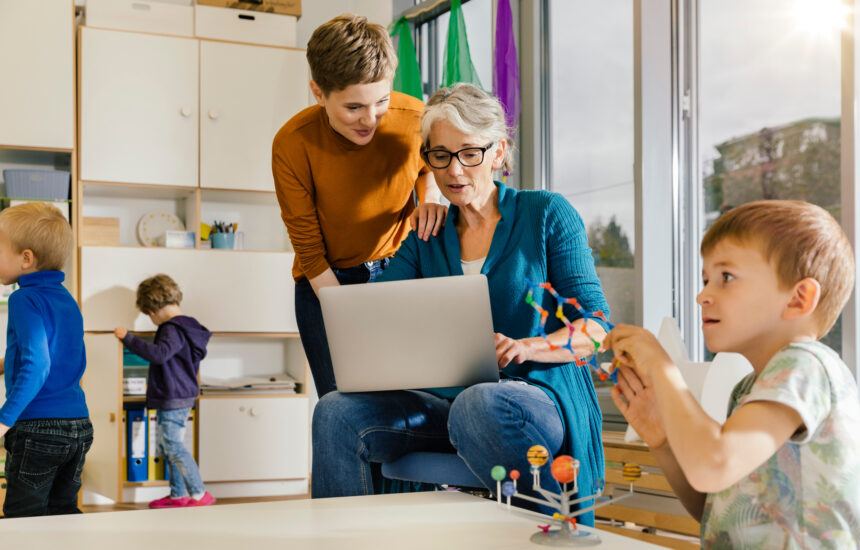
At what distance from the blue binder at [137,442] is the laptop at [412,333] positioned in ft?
7.47

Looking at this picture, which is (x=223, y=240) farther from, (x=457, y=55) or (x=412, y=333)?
(x=412, y=333)

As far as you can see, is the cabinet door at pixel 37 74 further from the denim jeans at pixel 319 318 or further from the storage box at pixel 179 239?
the denim jeans at pixel 319 318

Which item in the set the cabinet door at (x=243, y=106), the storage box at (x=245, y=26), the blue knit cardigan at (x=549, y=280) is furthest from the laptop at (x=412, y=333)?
the storage box at (x=245, y=26)

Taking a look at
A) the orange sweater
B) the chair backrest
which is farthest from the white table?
the chair backrest

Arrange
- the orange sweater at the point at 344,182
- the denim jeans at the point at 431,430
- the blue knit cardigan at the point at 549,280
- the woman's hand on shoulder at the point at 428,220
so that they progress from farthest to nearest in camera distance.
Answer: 1. the orange sweater at the point at 344,182
2. the woman's hand on shoulder at the point at 428,220
3. the blue knit cardigan at the point at 549,280
4. the denim jeans at the point at 431,430

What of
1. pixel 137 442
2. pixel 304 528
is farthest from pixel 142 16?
pixel 304 528

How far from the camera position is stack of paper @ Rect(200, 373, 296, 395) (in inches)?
151

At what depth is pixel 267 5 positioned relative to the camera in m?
4.01

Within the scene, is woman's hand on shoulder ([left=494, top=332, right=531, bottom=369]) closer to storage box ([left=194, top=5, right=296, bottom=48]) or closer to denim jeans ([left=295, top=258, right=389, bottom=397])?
denim jeans ([left=295, top=258, right=389, bottom=397])

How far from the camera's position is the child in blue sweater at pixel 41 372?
7.41 feet

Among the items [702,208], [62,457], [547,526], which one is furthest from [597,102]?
[547,526]

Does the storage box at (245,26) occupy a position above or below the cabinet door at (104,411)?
above

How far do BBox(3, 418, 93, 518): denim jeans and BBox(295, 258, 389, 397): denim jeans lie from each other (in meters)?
0.74

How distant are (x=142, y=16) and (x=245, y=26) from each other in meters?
0.46
